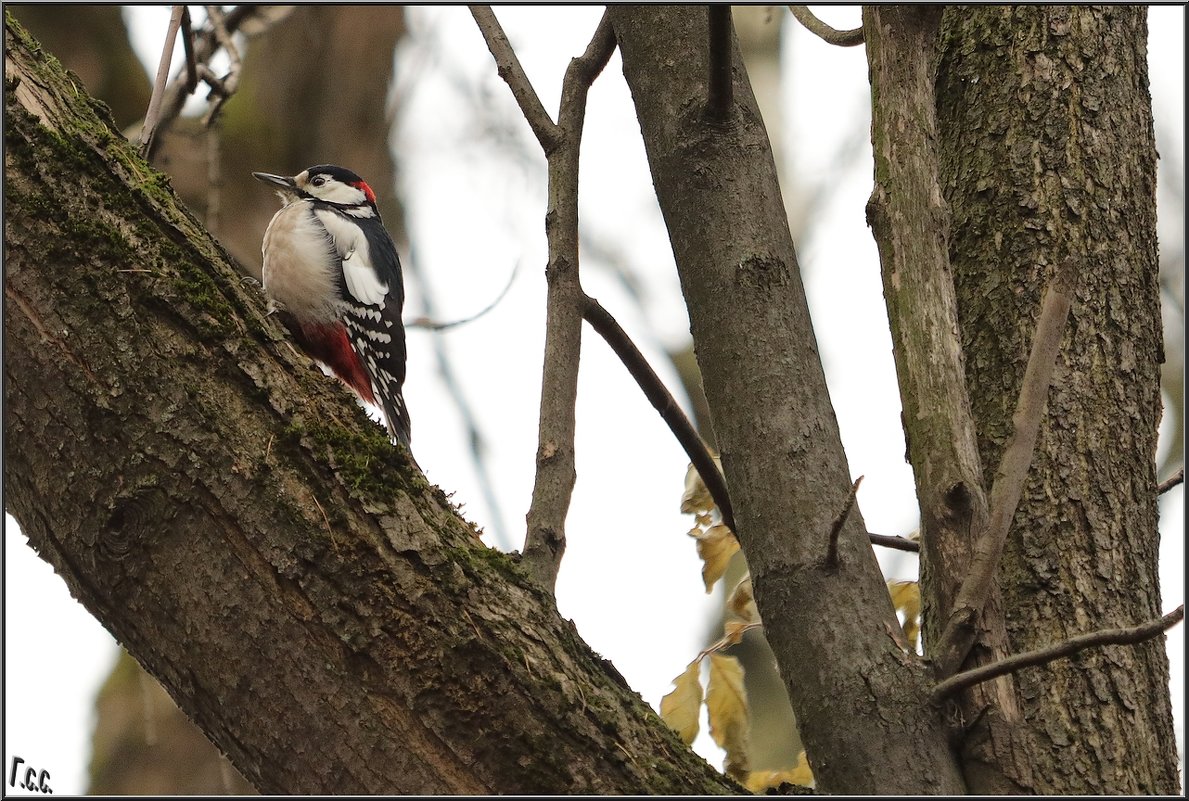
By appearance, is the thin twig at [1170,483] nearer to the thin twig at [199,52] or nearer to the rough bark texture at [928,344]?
the rough bark texture at [928,344]

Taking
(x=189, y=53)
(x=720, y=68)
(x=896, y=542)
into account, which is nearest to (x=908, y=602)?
(x=896, y=542)

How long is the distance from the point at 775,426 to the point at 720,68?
722 mm

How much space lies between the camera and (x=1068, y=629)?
2.24 m

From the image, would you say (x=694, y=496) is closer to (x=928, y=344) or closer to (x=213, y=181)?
(x=928, y=344)

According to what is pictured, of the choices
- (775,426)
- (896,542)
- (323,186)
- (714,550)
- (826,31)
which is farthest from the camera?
(323,186)

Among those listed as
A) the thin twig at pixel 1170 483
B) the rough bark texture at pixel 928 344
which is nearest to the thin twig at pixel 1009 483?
the rough bark texture at pixel 928 344

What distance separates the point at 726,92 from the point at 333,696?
139 centimetres

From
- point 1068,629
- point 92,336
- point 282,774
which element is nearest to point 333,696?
point 282,774

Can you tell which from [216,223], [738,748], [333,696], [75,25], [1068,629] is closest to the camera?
[333,696]

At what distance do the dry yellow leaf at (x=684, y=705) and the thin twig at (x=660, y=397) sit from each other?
0.42 meters

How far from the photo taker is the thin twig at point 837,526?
6.25ft

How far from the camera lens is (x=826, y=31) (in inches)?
111

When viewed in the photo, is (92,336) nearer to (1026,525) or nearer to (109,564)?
(109,564)

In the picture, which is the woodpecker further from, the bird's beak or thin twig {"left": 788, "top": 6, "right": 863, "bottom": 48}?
thin twig {"left": 788, "top": 6, "right": 863, "bottom": 48}
